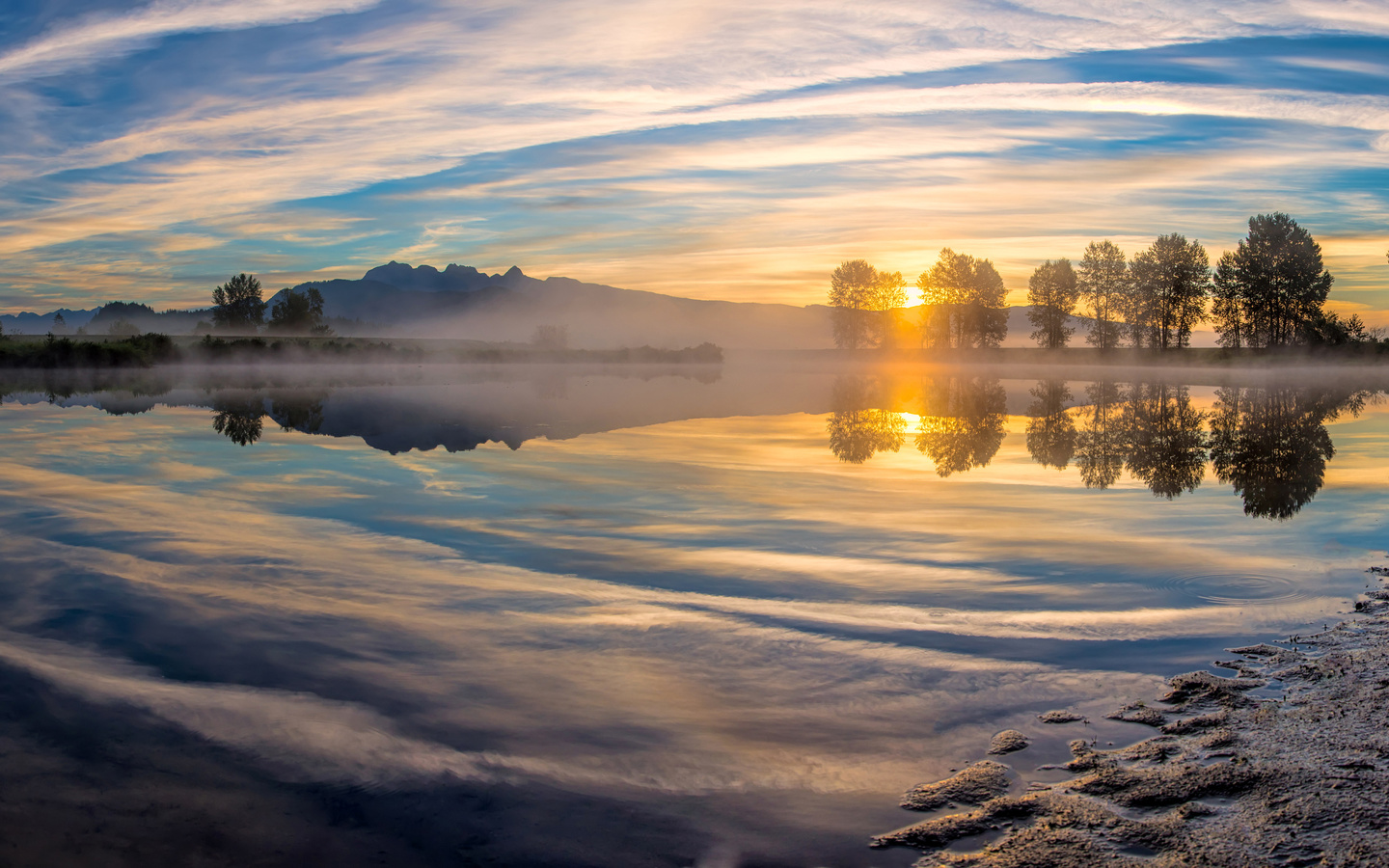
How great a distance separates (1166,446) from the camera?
71.7 ft

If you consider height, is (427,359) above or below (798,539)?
above

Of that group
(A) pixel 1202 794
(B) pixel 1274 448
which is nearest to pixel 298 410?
(B) pixel 1274 448

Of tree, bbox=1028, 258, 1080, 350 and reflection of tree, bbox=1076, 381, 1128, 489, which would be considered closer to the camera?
reflection of tree, bbox=1076, 381, 1128, 489

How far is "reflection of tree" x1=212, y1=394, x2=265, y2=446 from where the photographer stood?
23953 millimetres

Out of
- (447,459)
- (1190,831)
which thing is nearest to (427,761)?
(1190,831)

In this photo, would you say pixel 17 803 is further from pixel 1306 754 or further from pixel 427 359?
pixel 427 359

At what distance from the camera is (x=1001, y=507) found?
13.6m

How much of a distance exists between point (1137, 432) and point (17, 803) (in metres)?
26.5

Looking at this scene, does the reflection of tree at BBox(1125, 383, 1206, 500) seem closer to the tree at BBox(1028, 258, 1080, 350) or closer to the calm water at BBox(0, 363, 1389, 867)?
the calm water at BBox(0, 363, 1389, 867)

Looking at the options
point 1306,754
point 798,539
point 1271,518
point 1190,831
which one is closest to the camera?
point 1190,831

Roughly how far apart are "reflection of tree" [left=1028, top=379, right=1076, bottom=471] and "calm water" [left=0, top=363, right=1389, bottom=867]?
3.58 ft

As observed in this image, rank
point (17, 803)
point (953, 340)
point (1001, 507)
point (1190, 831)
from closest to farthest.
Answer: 1. point (1190, 831)
2. point (17, 803)
3. point (1001, 507)
4. point (953, 340)

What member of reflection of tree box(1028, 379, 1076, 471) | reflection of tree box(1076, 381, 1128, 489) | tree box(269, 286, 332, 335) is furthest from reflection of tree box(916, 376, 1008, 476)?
tree box(269, 286, 332, 335)

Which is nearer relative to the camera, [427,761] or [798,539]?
[427,761]
